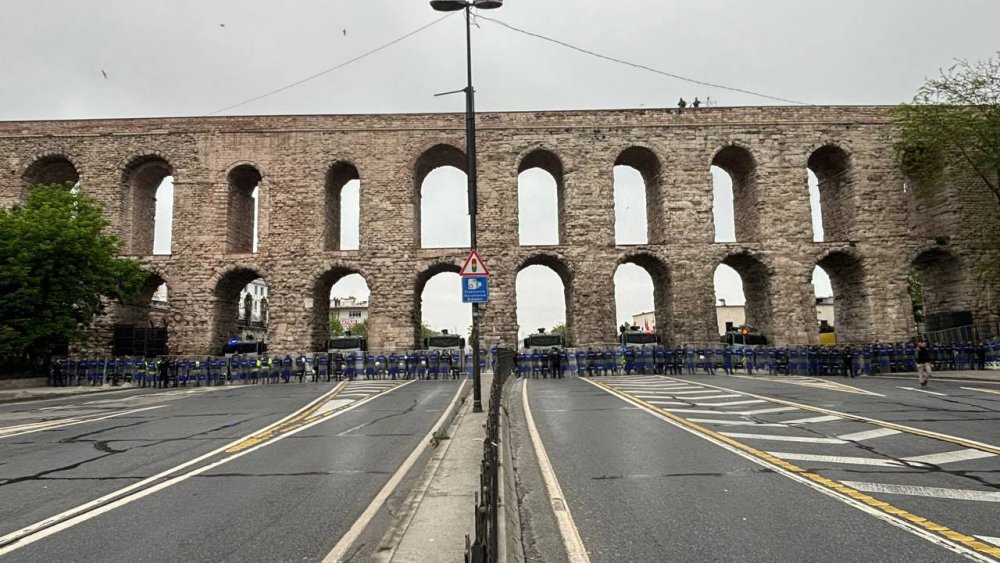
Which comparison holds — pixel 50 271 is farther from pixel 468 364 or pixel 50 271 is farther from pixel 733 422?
pixel 733 422

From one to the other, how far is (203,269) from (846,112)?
3775 cm

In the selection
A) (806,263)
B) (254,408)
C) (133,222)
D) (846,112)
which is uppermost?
(846,112)

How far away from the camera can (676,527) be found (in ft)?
14.7

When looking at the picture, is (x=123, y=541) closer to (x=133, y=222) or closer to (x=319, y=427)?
(x=319, y=427)

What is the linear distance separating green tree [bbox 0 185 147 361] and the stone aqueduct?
4.57 metres

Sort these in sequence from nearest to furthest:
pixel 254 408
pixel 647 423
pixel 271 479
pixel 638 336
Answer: pixel 271 479
pixel 647 423
pixel 254 408
pixel 638 336

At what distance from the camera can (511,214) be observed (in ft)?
103

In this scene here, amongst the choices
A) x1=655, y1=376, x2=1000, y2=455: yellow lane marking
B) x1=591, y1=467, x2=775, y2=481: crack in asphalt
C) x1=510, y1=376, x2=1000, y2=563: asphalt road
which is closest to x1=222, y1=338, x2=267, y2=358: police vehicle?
x1=510, y1=376, x2=1000, y2=563: asphalt road

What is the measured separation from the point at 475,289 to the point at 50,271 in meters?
22.3

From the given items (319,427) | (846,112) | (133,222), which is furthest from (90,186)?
(846,112)

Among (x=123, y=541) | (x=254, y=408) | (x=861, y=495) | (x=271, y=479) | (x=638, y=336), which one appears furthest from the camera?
(x=638, y=336)

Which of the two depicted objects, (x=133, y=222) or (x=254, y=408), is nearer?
(x=254, y=408)

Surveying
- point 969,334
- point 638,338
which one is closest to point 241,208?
point 638,338

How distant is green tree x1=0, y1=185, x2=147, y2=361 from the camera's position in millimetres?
22859
